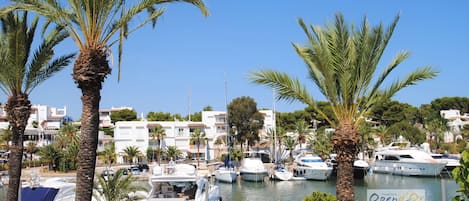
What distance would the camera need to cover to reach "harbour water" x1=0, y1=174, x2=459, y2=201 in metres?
40.5

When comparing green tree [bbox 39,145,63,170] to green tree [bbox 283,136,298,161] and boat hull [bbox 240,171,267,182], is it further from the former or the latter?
green tree [bbox 283,136,298,161]

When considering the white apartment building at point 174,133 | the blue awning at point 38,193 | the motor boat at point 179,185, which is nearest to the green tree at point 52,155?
the white apartment building at point 174,133

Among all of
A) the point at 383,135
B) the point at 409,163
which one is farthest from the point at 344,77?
the point at 383,135

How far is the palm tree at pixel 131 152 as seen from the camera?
239ft

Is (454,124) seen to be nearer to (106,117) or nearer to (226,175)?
(226,175)

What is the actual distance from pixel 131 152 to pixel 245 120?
61.8ft

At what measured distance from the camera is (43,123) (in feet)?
314

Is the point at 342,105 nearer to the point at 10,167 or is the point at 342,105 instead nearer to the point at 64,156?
the point at 10,167

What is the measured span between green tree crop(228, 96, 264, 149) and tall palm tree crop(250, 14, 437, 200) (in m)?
66.1

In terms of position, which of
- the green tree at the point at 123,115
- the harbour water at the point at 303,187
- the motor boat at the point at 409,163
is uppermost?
the green tree at the point at 123,115

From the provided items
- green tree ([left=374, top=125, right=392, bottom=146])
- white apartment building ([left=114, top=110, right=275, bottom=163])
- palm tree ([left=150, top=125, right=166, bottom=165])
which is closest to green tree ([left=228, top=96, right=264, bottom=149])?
white apartment building ([left=114, top=110, right=275, bottom=163])

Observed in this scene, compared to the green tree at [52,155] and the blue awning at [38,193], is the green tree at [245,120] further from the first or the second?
the blue awning at [38,193]

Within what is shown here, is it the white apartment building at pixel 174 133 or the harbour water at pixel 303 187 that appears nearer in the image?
the harbour water at pixel 303 187

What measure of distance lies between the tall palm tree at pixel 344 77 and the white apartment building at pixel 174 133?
201 ft
